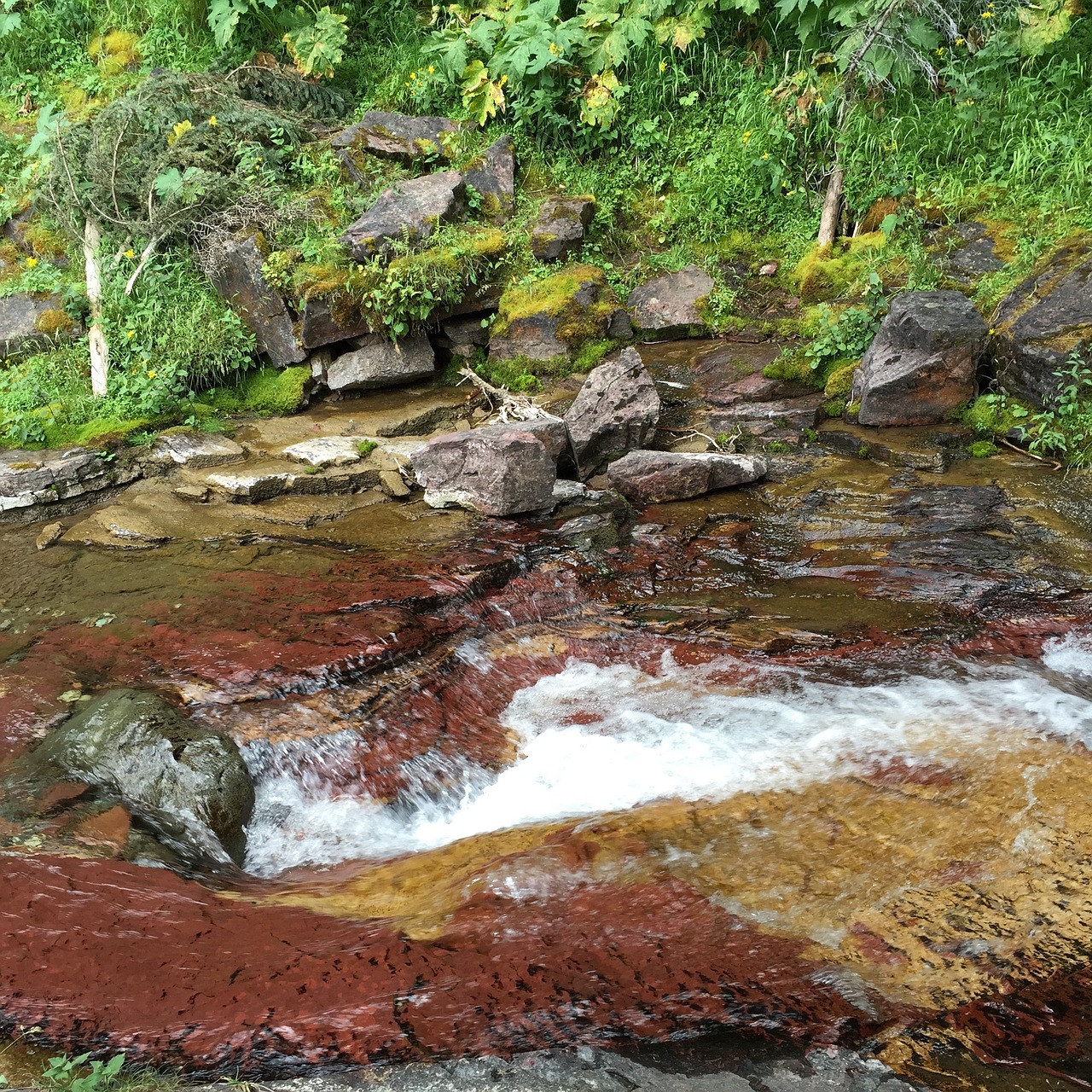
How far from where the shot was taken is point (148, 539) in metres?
6.32

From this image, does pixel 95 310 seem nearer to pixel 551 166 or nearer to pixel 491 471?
pixel 491 471

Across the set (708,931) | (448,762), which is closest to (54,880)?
(448,762)

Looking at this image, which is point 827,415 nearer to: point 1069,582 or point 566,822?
point 1069,582

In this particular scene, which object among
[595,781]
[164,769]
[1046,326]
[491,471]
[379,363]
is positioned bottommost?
[595,781]

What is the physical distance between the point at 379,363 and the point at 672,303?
345cm

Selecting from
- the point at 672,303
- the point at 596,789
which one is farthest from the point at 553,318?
the point at 596,789

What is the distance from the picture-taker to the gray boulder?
8828 millimetres

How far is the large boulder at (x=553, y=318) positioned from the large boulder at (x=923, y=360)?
301 centimetres

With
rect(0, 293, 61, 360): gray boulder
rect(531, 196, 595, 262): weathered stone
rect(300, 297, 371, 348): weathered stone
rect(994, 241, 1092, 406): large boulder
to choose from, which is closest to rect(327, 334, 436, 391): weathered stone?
rect(300, 297, 371, 348): weathered stone

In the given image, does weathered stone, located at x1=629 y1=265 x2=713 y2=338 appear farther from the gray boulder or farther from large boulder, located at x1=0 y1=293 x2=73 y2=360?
the gray boulder

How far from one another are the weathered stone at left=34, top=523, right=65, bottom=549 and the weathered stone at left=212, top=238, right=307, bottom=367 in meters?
3.18

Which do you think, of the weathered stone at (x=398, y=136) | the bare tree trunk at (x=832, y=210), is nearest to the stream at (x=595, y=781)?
the bare tree trunk at (x=832, y=210)

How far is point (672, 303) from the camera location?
942 centimetres

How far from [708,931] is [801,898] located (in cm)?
44
